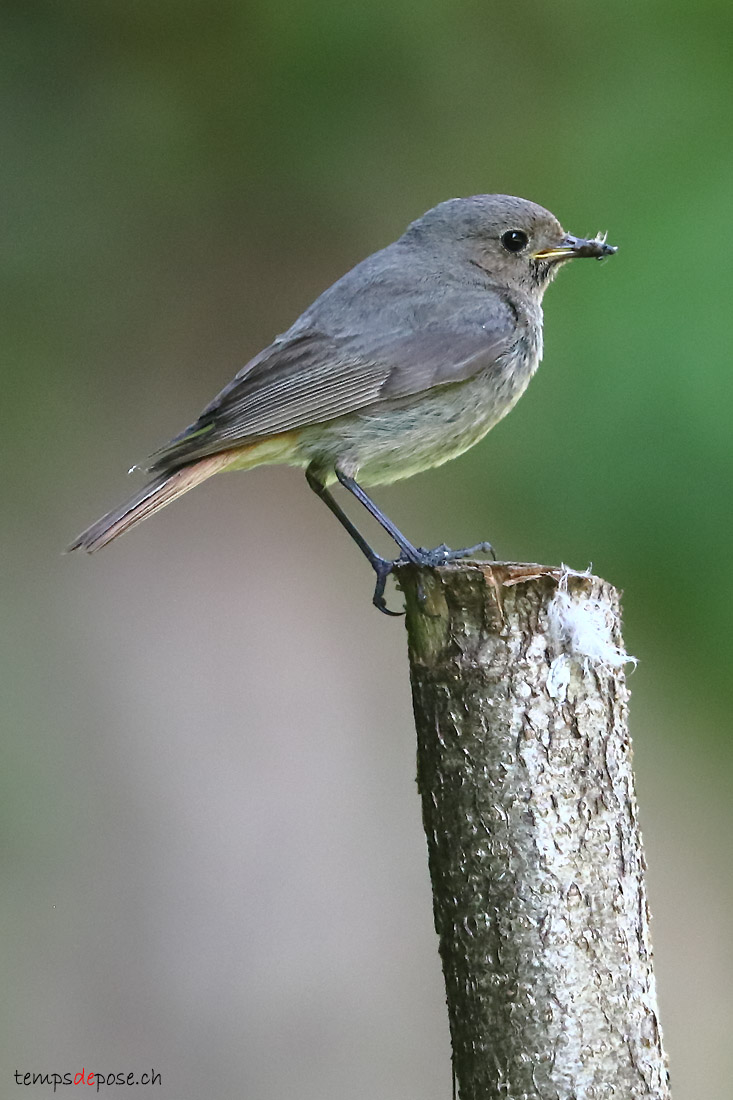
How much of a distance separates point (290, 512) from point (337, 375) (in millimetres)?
2287

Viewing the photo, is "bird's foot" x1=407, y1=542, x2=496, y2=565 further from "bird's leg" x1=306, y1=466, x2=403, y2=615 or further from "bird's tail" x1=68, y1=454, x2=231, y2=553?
"bird's tail" x1=68, y1=454, x2=231, y2=553

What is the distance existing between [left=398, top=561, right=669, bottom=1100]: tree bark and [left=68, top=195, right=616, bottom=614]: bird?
A: 3.53 feet

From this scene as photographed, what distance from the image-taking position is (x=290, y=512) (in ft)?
21.6

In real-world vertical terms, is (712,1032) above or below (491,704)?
below

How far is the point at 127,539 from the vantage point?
6270 mm

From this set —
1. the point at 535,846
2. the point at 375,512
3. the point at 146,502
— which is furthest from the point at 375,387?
the point at 535,846

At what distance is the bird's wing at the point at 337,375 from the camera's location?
423 cm

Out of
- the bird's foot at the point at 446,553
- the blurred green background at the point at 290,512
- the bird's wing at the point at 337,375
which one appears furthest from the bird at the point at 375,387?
the blurred green background at the point at 290,512

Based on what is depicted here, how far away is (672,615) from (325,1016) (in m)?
2.18

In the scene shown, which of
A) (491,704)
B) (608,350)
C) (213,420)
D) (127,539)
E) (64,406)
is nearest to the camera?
(491,704)

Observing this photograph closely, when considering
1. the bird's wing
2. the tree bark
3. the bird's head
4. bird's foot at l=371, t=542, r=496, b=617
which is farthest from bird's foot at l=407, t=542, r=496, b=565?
the bird's head

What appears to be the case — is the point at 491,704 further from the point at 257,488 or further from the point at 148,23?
the point at 148,23

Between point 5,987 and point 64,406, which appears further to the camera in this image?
point 64,406

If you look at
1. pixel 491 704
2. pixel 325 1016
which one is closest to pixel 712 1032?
pixel 325 1016
